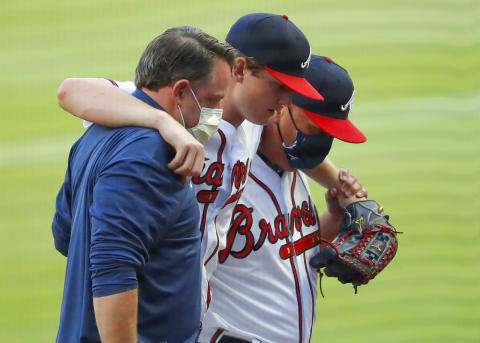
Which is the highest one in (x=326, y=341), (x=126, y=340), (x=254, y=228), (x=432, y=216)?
(x=126, y=340)

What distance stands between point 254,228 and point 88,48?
110cm

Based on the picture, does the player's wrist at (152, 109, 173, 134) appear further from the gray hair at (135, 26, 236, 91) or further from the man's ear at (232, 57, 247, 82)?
the man's ear at (232, 57, 247, 82)

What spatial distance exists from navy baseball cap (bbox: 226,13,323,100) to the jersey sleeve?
0.63m

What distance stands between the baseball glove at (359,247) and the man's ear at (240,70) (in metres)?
0.61

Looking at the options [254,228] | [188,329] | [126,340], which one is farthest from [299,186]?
[126,340]

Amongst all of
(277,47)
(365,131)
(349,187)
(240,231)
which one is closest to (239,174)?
(240,231)

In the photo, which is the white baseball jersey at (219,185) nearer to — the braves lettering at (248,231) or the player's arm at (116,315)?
the braves lettering at (248,231)

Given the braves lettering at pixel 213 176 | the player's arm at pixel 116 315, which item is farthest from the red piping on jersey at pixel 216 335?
the player's arm at pixel 116 315

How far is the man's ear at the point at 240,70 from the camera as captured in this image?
1.90 meters

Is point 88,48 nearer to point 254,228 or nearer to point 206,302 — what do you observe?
point 254,228

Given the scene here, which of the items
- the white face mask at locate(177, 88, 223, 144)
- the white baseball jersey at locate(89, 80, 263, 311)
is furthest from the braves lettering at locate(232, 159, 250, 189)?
the white face mask at locate(177, 88, 223, 144)

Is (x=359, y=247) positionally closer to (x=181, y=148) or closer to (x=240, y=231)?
(x=240, y=231)

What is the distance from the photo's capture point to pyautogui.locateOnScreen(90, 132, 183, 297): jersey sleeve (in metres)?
1.32

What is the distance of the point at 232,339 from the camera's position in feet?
6.98
